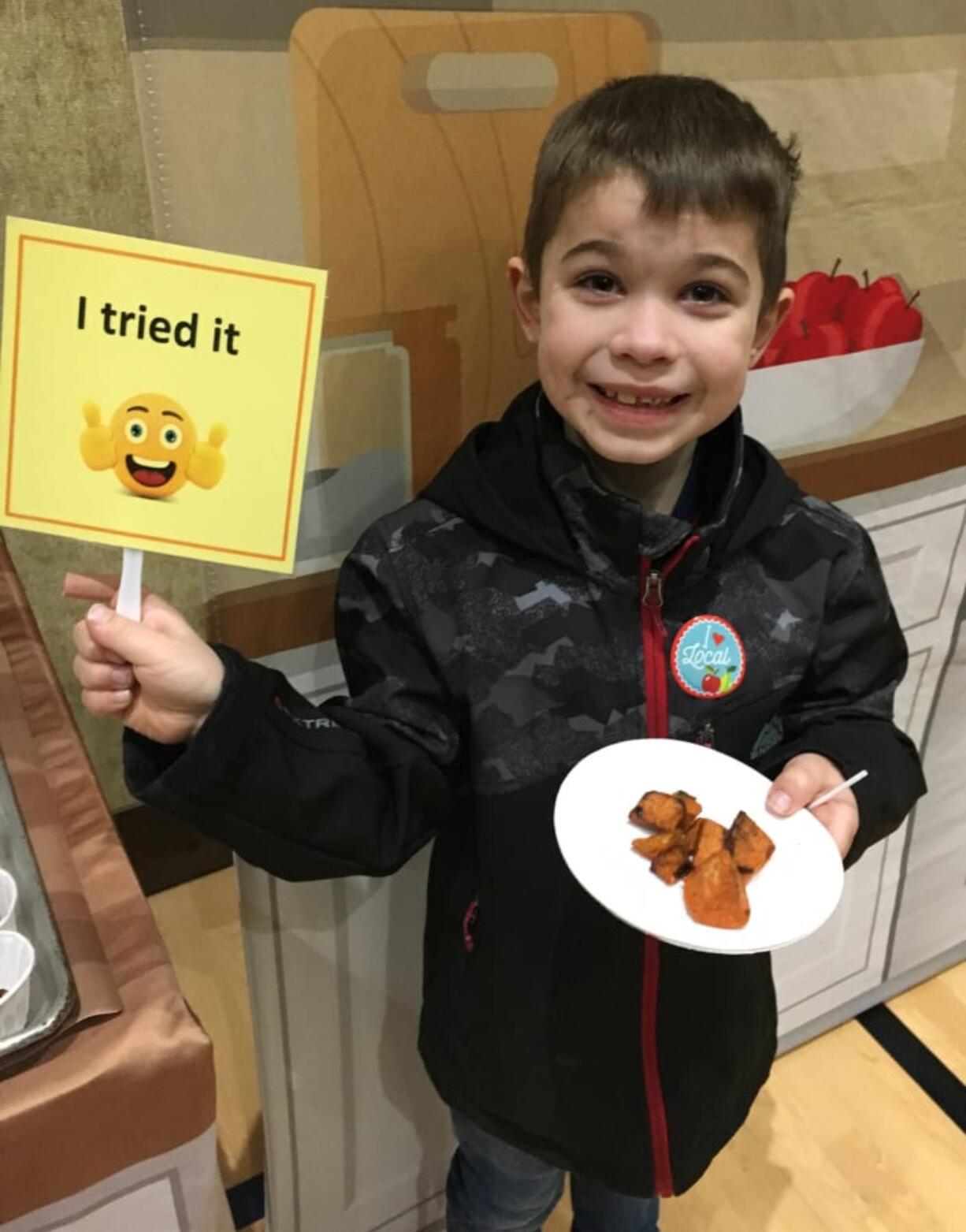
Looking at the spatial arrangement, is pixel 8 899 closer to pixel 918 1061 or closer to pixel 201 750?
pixel 201 750

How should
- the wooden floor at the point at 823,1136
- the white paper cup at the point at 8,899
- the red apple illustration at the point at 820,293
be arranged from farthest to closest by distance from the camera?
the wooden floor at the point at 823,1136, the red apple illustration at the point at 820,293, the white paper cup at the point at 8,899

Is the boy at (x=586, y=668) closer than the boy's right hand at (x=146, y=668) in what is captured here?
No

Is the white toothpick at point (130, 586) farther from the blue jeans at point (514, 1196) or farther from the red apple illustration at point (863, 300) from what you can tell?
the red apple illustration at point (863, 300)

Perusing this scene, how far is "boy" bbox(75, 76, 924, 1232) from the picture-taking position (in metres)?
0.76

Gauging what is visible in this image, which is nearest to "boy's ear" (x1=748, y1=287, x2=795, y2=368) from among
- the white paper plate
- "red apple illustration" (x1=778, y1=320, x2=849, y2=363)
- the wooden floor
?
"red apple illustration" (x1=778, y1=320, x2=849, y2=363)

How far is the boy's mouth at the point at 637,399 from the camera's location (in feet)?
2.64

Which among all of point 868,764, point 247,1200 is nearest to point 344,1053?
point 247,1200

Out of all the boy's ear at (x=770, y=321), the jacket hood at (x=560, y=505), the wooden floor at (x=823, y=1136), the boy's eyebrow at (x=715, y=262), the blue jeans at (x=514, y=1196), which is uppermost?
the boy's eyebrow at (x=715, y=262)

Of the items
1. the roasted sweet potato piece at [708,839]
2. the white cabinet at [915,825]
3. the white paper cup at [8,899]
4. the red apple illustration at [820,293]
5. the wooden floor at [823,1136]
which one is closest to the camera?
the white paper cup at [8,899]

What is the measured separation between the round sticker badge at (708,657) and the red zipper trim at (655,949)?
16mm

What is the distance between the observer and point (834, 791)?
34.6 inches

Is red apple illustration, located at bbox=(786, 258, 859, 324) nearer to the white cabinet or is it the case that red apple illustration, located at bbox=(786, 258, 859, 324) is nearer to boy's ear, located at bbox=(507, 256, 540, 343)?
the white cabinet

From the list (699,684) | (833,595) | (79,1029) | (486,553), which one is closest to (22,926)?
(79,1029)

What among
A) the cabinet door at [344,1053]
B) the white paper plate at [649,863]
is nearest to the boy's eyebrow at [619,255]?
the white paper plate at [649,863]
